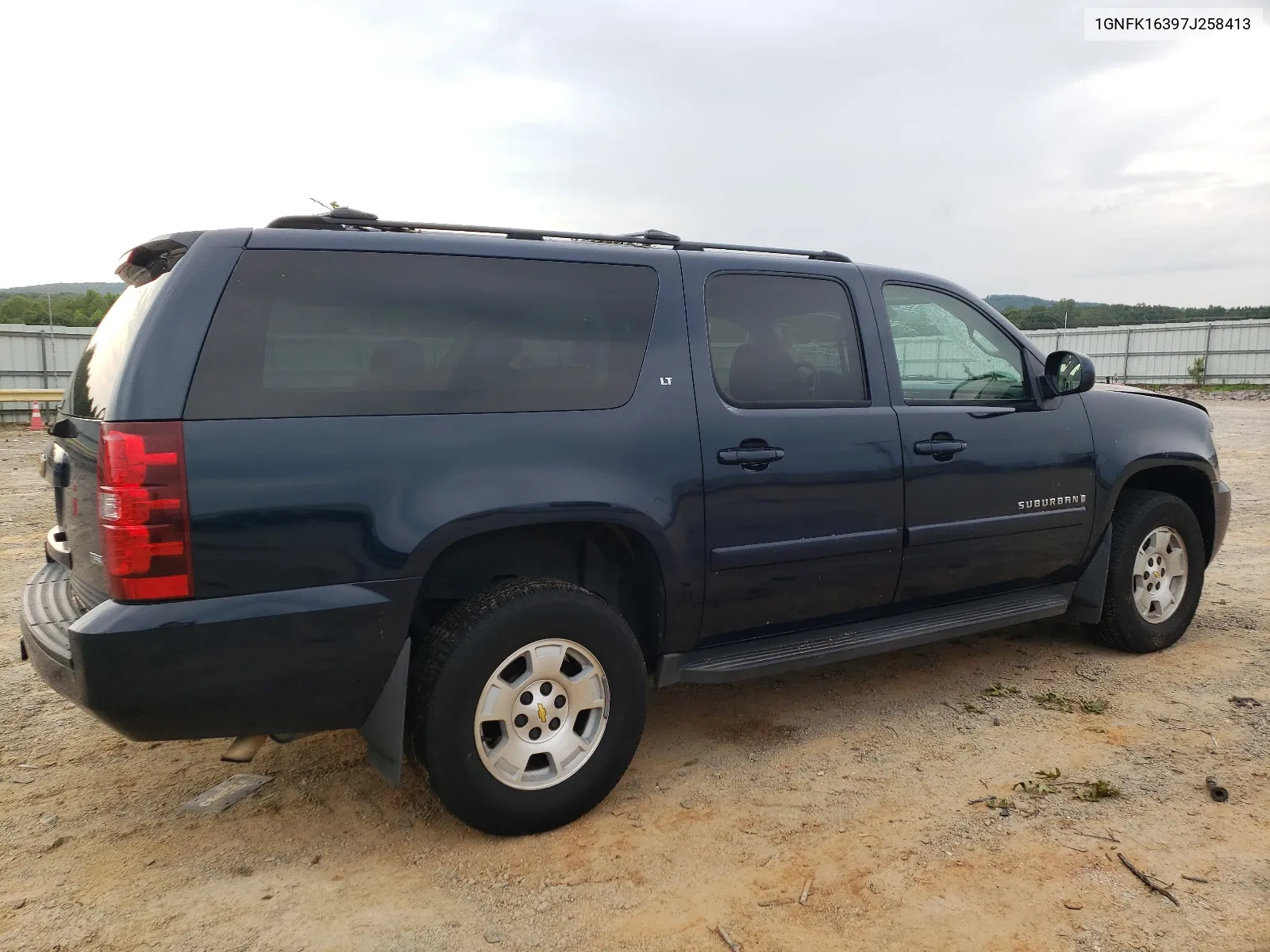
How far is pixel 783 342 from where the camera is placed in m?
3.48

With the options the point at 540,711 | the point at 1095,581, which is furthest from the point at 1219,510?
the point at 540,711

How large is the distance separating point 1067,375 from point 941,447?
2.94ft

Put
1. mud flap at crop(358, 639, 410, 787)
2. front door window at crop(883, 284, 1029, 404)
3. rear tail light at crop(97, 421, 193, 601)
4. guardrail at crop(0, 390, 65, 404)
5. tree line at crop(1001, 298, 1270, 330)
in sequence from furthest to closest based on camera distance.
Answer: tree line at crop(1001, 298, 1270, 330)
guardrail at crop(0, 390, 65, 404)
front door window at crop(883, 284, 1029, 404)
mud flap at crop(358, 639, 410, 787)
rear tail light at crop(97, 421, 193, 601)

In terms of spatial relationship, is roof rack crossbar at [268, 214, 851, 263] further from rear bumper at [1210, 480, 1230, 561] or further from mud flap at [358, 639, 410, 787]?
rear bumper at [1210, 480, 1230, 561]

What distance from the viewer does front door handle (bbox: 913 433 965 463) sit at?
3.63m

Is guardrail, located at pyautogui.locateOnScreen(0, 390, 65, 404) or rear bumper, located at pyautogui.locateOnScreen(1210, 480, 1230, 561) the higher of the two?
rear bumper, located at pyautogui.locateOnScreen(1210, 480, 1230, 561)

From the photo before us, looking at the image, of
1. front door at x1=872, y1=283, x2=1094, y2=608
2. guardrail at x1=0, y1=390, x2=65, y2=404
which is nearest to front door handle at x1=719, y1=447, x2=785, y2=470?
front door at x1=872, y1=283, x2=1094, y2=608

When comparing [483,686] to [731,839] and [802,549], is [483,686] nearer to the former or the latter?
[731,839]

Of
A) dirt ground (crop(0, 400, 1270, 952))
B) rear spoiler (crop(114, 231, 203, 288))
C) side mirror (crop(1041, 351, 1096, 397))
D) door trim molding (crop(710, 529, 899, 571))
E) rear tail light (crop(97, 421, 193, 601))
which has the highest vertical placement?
rear spoiler (crop(114, 231, 203, 288))

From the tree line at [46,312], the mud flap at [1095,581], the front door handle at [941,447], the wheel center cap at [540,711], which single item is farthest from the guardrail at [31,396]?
the mud flap at [1095,581]

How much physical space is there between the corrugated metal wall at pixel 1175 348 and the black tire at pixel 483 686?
34.8m

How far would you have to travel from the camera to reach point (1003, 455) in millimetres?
3877

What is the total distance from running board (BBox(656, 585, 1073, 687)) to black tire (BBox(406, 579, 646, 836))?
32 cm

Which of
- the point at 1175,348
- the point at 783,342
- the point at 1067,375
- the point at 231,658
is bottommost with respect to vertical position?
the point at 231,658
